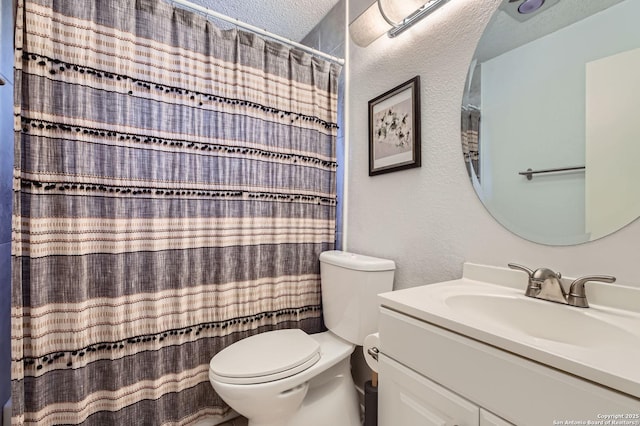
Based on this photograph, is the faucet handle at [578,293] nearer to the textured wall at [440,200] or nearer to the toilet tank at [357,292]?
the textured wall at [440,200]

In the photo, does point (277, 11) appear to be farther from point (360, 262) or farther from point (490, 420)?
point (490, 420)

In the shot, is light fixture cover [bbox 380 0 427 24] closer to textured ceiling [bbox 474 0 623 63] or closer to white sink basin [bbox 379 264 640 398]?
textured ceiling [bbox 474 0 623 63]

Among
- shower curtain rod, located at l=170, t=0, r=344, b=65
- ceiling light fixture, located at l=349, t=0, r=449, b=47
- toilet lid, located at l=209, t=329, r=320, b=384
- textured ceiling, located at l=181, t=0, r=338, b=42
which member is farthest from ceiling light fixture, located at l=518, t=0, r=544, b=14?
toilet lid, located at l=209, t=329, r=320, b=384

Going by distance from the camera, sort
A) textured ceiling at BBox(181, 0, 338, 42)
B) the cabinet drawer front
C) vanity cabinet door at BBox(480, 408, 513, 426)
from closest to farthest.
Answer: the cabinet drawer front < vanity cabinet door at BBox(480, 408, 513, 426) < textured ceiling at BBox(181, 0, 338, 42)

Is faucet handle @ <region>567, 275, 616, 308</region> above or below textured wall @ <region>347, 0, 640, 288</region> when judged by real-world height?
below

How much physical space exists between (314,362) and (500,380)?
2.53 feet

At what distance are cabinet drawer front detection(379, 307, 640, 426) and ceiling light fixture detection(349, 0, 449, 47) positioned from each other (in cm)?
122

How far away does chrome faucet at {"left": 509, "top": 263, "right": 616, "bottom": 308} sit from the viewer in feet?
2.40

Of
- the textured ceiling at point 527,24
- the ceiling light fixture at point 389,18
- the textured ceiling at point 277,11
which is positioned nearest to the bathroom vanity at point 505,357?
the textured ceiling at point 527,24

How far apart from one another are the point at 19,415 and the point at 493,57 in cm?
207

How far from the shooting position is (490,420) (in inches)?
22.7

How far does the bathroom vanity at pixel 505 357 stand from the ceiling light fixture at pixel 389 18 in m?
1.08

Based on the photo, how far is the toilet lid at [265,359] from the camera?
104 cm

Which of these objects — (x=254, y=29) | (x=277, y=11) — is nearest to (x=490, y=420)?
(x=254, y=29)
